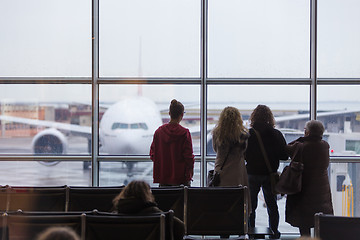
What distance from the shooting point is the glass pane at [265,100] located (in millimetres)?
6703

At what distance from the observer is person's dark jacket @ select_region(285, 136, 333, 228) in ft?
14.9

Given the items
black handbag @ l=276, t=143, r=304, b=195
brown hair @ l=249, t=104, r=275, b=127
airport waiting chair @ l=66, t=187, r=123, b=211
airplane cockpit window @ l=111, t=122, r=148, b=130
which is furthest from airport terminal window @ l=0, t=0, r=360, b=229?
airport waiting chair @ l=66, t=187, r=123, b=211

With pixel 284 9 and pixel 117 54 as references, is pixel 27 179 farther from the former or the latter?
pixel 284 9

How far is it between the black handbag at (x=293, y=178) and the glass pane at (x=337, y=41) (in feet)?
7.92

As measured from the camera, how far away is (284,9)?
266 inches

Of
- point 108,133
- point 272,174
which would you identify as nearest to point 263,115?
point 272,174

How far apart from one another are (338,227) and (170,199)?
58.3 inches

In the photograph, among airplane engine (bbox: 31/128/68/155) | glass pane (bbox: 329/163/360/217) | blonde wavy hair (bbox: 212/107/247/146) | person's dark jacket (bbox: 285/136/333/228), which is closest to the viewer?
person's dark jacket (bbox: 285/136/333/228)

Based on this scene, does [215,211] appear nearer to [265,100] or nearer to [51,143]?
[265,100]

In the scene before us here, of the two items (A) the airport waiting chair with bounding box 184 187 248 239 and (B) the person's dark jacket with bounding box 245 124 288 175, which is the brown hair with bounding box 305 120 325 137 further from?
(A) the airport waiting chair with bounding box 184 187 248 239

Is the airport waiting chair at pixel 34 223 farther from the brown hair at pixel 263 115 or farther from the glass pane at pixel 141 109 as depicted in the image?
the glass pane at pixel 141 109

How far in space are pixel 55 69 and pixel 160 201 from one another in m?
3.53

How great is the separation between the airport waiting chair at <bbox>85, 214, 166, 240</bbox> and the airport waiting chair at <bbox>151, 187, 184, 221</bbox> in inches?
36.2

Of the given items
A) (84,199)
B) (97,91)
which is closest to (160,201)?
(84,199)
